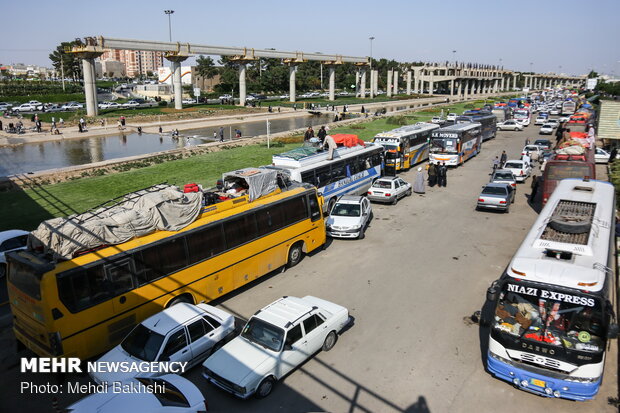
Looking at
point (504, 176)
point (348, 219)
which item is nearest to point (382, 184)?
point (348, 219)

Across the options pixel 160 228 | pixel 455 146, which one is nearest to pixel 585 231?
pixel 160 228

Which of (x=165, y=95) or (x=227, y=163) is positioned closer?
(x=227, y=163)

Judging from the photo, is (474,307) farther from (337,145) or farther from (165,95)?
(165,95)

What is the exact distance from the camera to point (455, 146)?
32.3 meters

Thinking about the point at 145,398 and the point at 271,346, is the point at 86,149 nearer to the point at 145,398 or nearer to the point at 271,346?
the point at 271,346

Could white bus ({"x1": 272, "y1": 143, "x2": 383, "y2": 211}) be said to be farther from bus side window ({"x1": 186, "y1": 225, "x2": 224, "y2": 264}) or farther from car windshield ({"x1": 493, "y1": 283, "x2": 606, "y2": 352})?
car windshield ({"x1": 493, "y1": 283, "x2": 606, "y2": 352})

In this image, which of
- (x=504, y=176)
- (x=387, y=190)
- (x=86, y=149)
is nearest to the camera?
(x=387, y=190)

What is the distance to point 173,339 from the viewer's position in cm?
939

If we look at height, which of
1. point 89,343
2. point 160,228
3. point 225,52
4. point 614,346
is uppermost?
point 225,52

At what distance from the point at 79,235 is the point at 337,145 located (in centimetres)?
1629

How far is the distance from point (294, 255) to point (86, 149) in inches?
1267

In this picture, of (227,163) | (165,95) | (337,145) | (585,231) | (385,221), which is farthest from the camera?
(165,95)

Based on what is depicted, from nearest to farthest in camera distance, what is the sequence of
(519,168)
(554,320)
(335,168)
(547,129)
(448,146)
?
(554,320)
(335,168)
(519,168)
(448,146)
(547,129)

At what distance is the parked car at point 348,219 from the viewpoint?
17875mm
